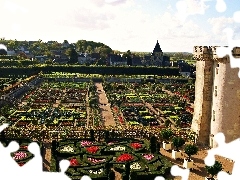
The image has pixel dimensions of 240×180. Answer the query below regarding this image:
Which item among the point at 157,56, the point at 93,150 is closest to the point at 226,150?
the point at 93,150

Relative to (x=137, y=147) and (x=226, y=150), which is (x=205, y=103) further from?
(x=137, y=147)

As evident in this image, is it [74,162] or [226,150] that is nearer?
[74,162]

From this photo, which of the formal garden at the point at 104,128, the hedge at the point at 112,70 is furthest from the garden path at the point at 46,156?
the hedge at the point at 112,70

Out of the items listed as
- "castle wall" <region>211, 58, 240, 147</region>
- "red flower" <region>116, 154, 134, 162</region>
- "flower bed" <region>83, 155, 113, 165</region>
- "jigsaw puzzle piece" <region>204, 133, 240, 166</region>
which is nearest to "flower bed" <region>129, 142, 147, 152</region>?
"red flower" <region>116, 154, 134, 162</region>

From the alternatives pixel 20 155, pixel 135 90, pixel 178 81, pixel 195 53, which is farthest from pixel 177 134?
pixel 178 81

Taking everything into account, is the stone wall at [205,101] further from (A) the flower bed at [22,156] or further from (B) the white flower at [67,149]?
(A) the flower bed at [22,156]

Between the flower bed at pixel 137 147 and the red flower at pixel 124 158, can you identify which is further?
the flower bed at pixel 137 147

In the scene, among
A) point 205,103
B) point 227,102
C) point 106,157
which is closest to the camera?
point 106,157
